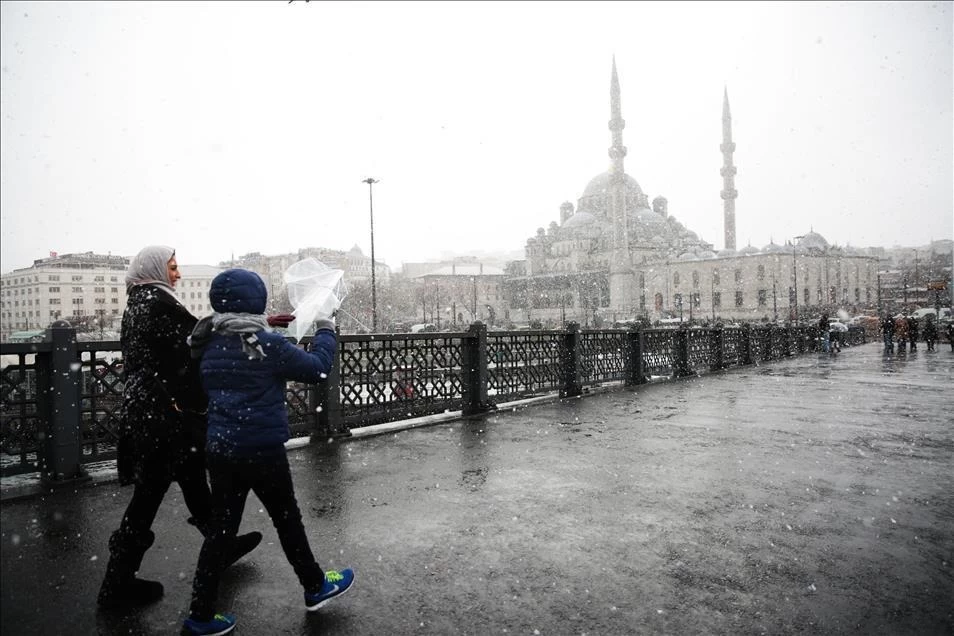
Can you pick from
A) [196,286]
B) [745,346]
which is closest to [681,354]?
[745,346]

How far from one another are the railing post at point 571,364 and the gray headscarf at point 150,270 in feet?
28.8

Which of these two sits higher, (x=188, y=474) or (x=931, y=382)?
(x=188, y=474)

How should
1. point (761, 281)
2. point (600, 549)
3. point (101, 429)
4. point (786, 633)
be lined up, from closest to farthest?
1. point (786, 633)
2. point (600, 549)
3. point (101, 429)
4. point (761, 281)

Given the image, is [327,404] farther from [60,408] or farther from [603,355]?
[603,355]

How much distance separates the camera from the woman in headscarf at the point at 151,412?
3188mm

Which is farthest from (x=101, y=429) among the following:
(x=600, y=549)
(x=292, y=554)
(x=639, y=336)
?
(x=639, y=336)

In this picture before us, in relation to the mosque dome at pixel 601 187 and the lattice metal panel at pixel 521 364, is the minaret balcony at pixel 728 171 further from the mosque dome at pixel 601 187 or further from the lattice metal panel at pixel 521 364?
the lattice metal panel at pixel 521 364

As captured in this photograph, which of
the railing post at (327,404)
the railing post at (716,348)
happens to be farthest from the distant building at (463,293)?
the railing post at (327,404)

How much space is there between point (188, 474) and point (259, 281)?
1.29 m

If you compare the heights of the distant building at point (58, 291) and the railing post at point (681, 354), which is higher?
the distant building at point (58, 291)

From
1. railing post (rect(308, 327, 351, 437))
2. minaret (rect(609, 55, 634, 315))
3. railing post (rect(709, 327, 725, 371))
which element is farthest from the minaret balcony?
railing post (rect(308, 327, 351, 437))

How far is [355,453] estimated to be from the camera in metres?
6.62

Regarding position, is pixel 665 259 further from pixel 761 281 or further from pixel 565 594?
pixel 565 594

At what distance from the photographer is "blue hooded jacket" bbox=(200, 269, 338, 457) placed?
2.88 metres
